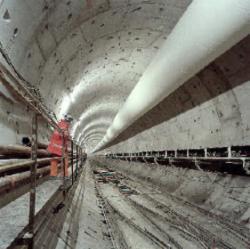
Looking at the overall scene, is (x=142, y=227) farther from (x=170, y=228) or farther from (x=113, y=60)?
(x=113, y=60)

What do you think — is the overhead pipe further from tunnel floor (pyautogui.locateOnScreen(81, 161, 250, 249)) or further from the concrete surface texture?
the concrete surface texture

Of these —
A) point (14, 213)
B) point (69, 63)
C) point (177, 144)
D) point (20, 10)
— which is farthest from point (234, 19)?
point (177, 144)

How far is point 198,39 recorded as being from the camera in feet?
12.9

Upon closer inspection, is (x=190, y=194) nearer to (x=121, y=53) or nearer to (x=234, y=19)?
(x=121, y=53)

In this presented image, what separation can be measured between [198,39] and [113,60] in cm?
474

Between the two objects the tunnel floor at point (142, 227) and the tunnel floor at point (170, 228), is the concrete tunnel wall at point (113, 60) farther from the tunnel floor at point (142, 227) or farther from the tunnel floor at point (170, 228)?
the tunnel floor at point (170, 228)

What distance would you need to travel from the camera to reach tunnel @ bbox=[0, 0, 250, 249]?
3506 mm

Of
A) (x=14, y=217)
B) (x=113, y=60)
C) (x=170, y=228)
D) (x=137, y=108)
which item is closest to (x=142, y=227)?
(x=170, y=228)

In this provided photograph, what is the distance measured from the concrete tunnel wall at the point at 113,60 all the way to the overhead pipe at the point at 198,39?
92 centimetres

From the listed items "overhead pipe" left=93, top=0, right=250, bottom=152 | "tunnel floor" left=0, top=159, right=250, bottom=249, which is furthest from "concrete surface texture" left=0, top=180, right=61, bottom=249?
"overhead pipe" left=93, top=0, right=250, bottom=152

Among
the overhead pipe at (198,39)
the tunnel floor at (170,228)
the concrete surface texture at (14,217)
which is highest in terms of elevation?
the overhead pipe at (198,39)

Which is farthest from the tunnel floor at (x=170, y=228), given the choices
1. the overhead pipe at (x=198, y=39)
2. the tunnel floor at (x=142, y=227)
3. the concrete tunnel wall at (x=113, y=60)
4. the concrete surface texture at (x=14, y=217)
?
the overhead pipe at (x=198, y=39)

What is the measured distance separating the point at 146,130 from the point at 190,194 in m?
4.48

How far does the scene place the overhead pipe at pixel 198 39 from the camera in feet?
10.7
